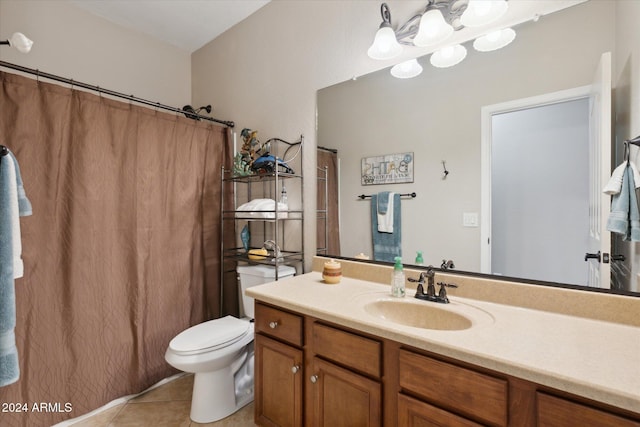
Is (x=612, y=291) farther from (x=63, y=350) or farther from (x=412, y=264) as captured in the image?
(x=63, y=350)

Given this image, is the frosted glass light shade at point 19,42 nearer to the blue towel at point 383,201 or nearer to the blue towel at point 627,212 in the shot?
the blue towel at point 383,201

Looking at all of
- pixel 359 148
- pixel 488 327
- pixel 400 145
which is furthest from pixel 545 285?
pixel 359 148

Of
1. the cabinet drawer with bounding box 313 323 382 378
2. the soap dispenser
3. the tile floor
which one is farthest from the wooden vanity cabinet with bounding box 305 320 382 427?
the tile floor

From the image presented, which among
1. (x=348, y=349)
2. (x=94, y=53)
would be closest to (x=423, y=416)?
(x=348, y=349)

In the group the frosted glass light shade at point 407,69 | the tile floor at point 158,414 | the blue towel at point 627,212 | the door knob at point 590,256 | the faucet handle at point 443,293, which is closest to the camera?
the blue towel at point 627,212

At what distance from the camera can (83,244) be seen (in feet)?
5.75

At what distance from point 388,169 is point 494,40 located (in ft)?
2.32

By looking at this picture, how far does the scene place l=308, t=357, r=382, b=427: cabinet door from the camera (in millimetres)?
1009

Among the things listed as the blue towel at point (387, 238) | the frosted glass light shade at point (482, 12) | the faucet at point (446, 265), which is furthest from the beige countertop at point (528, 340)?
the frosted glass light shade at point (482, 12)

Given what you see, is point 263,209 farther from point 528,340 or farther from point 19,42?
point 528,340

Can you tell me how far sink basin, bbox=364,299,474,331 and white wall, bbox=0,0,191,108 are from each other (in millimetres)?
2554

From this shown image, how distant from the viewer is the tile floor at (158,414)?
1694 millimetres

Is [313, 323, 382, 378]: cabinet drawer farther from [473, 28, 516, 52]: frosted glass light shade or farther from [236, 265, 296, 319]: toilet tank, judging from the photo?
[473, 28, 516, 52]: frosted glass light shade

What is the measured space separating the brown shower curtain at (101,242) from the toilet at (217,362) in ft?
1.38
